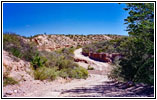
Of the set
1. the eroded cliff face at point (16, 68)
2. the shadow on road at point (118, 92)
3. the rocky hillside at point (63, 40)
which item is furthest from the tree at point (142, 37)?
the rocky hillside at point (63, 40)

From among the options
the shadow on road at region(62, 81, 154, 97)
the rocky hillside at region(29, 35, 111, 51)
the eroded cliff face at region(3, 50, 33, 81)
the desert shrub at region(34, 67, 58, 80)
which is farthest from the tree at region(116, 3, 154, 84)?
the rocky hillside at region(29, 35, 111, 51)

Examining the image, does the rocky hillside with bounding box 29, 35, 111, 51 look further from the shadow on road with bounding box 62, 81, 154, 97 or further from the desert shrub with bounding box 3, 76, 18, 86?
the shadow on road with bounding box 62, 81, 154, 97

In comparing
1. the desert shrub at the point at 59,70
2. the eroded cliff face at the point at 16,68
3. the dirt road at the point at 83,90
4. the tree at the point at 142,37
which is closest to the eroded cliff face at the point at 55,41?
the desert shrub at the point at 59,70

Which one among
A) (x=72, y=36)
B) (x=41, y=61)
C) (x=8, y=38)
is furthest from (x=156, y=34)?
(x=72, y=36)

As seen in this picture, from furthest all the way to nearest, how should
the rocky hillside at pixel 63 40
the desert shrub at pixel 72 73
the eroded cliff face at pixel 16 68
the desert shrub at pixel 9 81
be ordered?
the rocky hillside at pixel 63 40 < the desert shrub at pixel 72 73 < the eroded cliff face at pixel 16 68 < the desert shrub at pixel 9 81

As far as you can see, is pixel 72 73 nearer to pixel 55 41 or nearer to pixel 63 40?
pixel 55 41

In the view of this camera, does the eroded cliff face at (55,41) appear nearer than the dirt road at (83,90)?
No

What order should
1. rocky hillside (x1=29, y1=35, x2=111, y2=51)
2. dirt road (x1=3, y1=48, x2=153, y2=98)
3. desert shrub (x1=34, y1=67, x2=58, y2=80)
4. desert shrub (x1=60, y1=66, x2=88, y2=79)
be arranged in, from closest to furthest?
dirt road (x1=3, y1=48, x2=153, y2=98)
desert shrub (x1=34, y1=67, x2=58, y2=80)
desert shrub (x1=60, y1=66, x2=88, y2=79)
rocky hillside (x1=29, y1=35, x2=111, y2=51)

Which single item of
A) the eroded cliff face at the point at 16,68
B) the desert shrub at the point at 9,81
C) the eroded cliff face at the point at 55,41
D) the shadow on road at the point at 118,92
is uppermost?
the eroded cliff face at the point at 55,41

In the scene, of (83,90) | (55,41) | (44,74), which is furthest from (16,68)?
(55,41)

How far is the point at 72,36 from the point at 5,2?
63.2m

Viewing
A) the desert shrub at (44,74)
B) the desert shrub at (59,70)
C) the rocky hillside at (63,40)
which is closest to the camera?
the desert shrub at (44,74)

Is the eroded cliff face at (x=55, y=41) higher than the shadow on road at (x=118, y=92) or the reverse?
higher

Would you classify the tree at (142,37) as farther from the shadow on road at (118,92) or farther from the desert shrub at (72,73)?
the desert shrub at (72,73)
